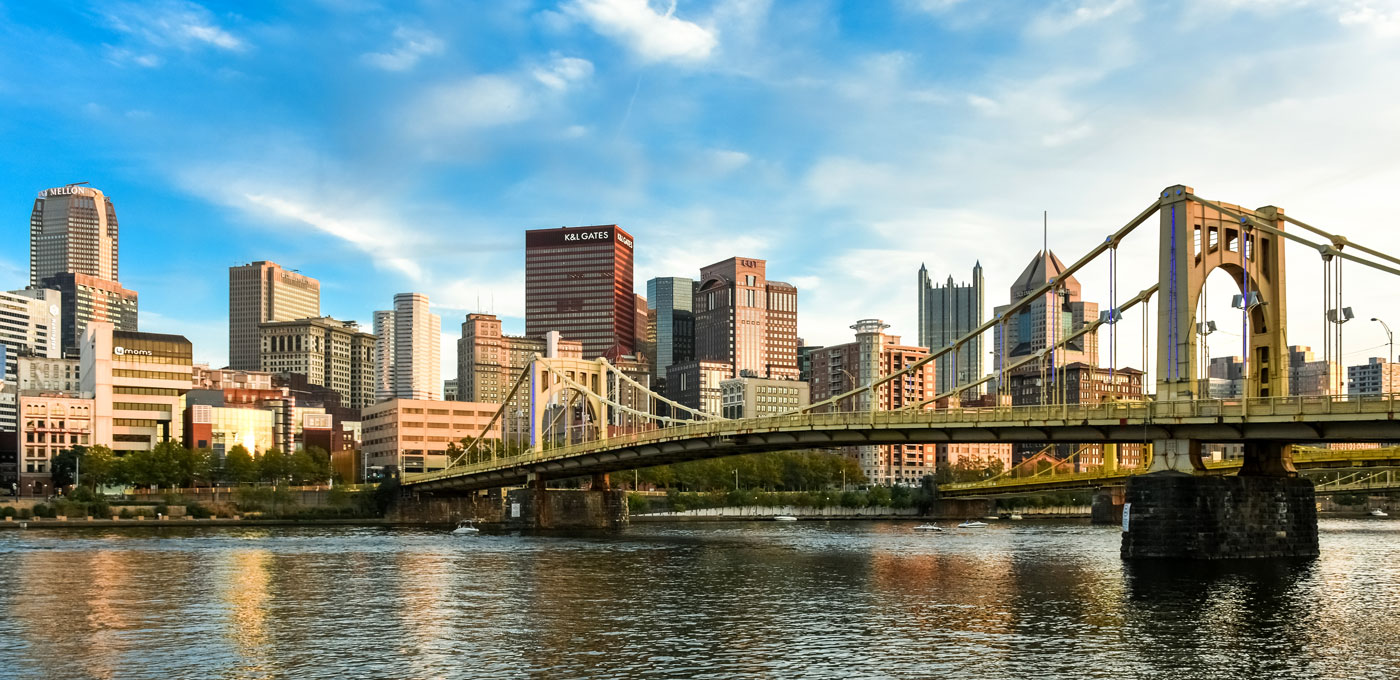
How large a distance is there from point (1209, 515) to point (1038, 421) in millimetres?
9758

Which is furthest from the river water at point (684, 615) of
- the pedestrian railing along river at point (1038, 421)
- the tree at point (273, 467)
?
the tree at point (273, 467)

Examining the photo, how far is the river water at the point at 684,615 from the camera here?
40.7 meters

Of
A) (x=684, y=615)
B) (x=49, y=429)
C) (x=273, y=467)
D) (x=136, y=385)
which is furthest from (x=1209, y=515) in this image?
(x=49, y=429)

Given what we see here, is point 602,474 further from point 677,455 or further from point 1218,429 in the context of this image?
point 1218,429

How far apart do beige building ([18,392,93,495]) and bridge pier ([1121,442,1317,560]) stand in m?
151

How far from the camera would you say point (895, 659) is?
4166 cm

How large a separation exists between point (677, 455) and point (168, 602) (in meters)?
57.0

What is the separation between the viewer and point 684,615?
52.8 m

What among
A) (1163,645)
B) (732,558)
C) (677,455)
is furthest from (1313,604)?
(677,455)

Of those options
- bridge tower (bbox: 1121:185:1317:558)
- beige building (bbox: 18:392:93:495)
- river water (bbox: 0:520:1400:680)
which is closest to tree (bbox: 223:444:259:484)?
beige building (bbox: 18:392:93:495)

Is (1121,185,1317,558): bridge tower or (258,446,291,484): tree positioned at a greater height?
(1121,185,1317,558): bridge tower

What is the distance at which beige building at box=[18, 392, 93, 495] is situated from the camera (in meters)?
184

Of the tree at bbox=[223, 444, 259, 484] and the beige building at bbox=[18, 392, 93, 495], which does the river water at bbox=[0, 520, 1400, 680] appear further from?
the beige building at bbox=[18, 392, 93, 495]

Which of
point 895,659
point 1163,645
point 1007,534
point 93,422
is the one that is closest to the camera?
point 895,659
